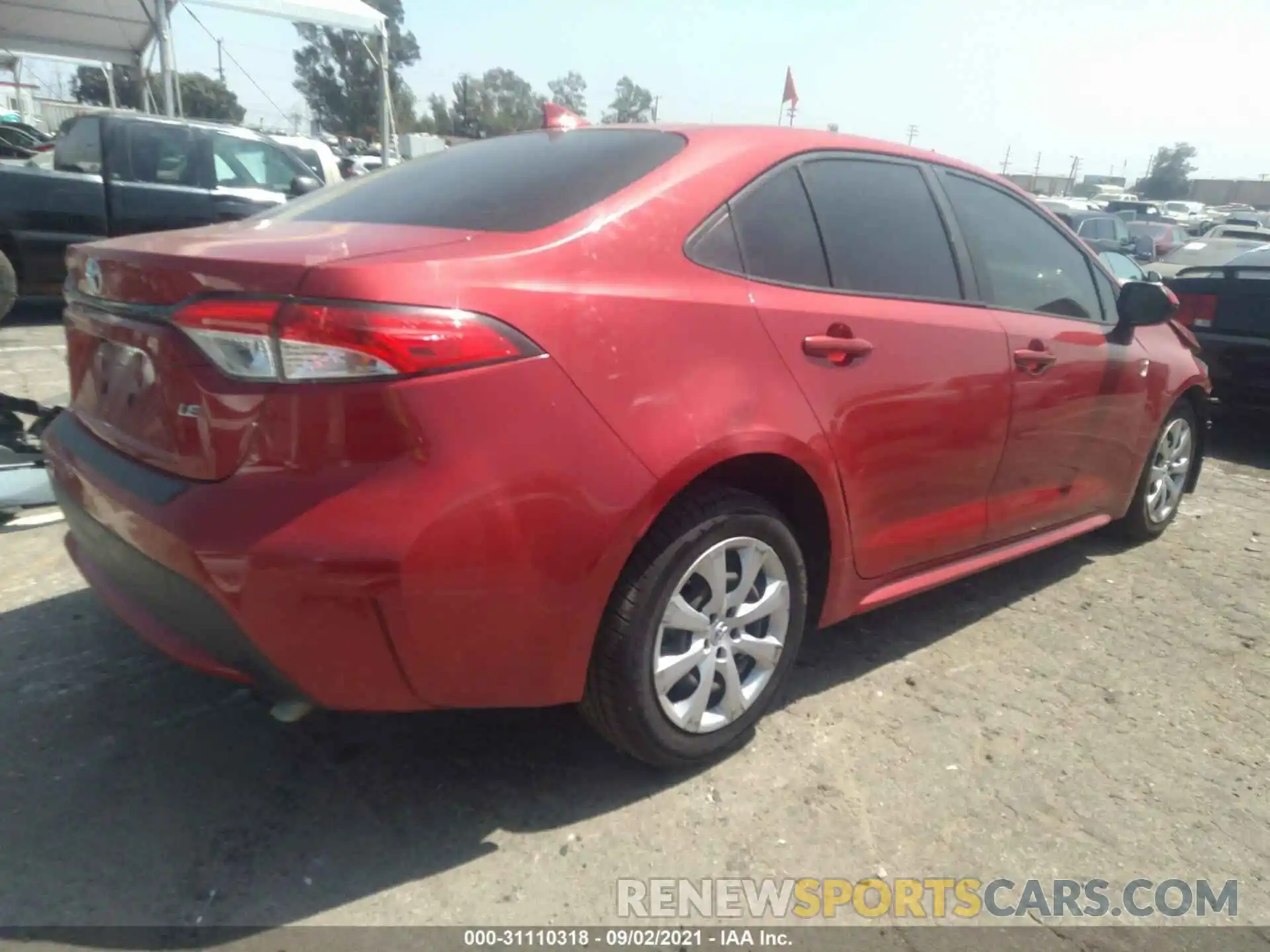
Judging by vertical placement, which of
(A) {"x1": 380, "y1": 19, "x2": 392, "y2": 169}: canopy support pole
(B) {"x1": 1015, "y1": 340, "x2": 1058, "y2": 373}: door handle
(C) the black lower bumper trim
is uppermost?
(A) {"x1": 380, "y1": 19, "x2": 392, "y2": 169}: canopy support pole

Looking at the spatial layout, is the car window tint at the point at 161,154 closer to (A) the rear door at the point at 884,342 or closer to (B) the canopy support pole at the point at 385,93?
(B) the canopy support pole at the point at 385,93

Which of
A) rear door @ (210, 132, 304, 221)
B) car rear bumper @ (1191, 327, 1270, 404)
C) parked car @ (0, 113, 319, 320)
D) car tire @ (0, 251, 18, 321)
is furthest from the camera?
rear door @ (210, 132, 304, 221)

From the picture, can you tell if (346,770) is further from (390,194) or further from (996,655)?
(996,655)

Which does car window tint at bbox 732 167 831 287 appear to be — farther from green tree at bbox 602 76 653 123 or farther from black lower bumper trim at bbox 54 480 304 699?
green tree at bbox 602 76 653 123

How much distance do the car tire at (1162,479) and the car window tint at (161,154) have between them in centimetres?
812

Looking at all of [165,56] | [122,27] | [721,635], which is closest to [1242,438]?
Answer: [721,635]

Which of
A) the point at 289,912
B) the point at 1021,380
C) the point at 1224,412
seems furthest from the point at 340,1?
the point at 289,912

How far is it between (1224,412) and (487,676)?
705 centimetres

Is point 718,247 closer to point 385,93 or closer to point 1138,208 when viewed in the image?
point 385,93

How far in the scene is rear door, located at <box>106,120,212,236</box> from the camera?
8461 millimetres

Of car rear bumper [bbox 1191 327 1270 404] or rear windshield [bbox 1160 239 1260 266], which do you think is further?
rear windshield [bbox 1160 239 1260 266]

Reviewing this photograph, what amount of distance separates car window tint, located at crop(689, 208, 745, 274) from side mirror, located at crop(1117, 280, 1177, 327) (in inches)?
83.4

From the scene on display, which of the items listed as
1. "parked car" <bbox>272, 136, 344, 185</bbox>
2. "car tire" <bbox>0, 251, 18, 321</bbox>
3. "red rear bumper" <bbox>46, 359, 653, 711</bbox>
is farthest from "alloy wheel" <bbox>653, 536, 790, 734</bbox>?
"parked car" <bbox>272, 136, 344, 185</bbox>

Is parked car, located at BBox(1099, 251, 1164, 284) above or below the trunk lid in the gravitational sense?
below
